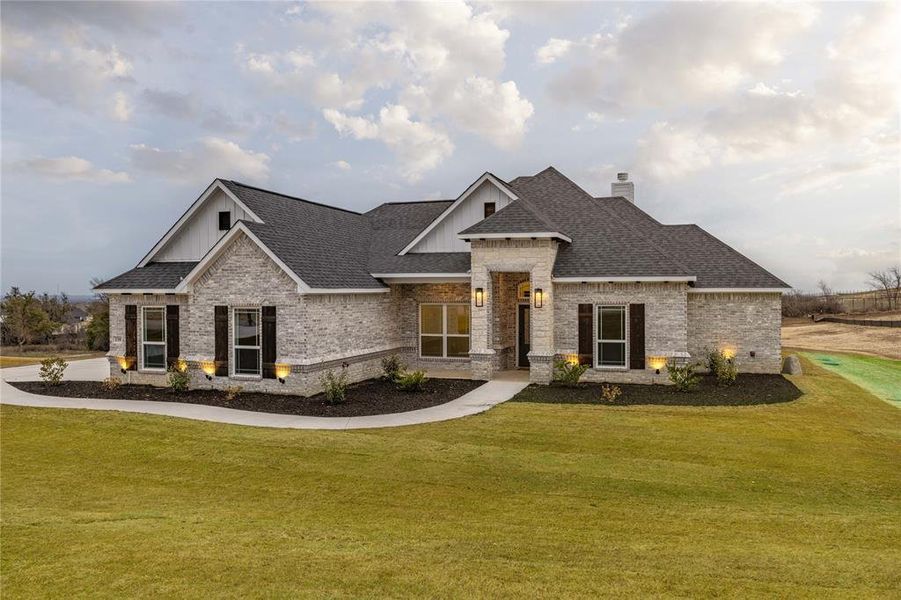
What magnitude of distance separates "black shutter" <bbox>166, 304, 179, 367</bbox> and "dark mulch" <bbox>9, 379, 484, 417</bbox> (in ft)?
3.81

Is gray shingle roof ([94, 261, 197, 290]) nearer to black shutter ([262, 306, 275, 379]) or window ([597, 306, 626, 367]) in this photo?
black shutter ([262, 306, 275, 379])

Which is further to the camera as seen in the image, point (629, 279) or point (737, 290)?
point (737, 290)

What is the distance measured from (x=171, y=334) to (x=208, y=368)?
2.12 meters

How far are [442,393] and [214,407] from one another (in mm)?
6671

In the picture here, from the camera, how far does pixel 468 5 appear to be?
19.0 m

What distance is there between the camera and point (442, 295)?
70.7ft

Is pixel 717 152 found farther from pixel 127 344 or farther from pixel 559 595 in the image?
pixel 127 344

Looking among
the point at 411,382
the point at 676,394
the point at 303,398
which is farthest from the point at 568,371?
the point at 303,398

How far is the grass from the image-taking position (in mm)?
25688

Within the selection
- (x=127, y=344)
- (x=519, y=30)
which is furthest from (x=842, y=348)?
(x=127, y=344)

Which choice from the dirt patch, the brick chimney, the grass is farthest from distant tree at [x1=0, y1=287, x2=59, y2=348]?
the dirt patch

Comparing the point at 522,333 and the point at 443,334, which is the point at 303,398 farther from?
the point at 522,333

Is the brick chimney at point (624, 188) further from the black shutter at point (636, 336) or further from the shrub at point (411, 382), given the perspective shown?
the shrub at point (411, 382)

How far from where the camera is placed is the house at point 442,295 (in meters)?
17.0
